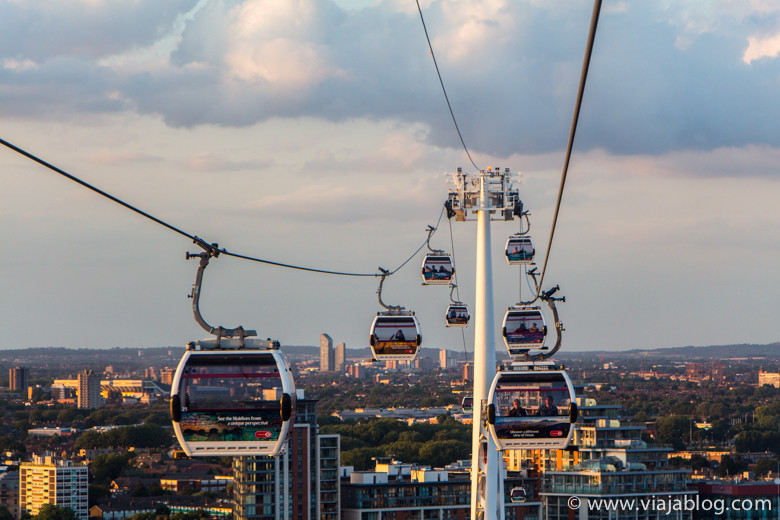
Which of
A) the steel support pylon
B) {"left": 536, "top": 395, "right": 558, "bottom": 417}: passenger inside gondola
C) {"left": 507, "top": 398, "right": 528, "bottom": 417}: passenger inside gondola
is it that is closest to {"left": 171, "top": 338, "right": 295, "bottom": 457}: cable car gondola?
{"left": 507, "top": 398, "right": 528, "bottom": 417}: passenger inside gondola

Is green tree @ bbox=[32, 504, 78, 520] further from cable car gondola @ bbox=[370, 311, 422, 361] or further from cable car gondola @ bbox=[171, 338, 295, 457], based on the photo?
cable car gondola @ bbox=[171, 338, 295, 457]

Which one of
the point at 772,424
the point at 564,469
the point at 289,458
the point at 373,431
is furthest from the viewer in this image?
the point at 772,424

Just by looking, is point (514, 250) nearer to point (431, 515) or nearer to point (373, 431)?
point (431, 515)

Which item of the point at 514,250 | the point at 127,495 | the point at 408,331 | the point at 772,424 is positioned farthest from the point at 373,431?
the point at 408,331

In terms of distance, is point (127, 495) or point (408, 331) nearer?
point (408, 331)

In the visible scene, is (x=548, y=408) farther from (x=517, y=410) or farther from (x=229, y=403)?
(x=229, y=403)

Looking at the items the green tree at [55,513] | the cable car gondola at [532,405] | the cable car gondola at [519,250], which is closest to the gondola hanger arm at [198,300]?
the cable car gondola at [532,405]
